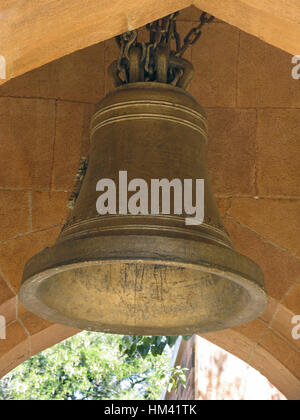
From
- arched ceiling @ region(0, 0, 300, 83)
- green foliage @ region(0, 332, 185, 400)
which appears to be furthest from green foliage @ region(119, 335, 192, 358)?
green foliage @ region(0, 332, 185, 400)

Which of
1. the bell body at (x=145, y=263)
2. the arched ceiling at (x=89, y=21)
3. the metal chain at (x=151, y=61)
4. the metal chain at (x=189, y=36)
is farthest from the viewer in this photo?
the metal chain at (x=189, y=36)

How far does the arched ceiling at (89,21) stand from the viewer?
151cm

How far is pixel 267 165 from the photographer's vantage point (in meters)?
2.85

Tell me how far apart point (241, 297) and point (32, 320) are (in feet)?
4.25

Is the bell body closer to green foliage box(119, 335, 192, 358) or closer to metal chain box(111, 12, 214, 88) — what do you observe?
metal chain box(111, 12, 214, 88)

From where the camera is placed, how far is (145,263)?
1792mm

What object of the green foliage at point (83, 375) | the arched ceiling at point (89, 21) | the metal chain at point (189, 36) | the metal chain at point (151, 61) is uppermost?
the green foliage at point (83, 375)

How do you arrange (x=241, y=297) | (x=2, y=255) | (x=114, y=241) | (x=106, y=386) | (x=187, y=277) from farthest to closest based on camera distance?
(x=106, y=386) → (x=2, y=255) → (x=187, y=277) → (x=241, y=297) → (x=114, y=241)

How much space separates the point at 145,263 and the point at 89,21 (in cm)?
65

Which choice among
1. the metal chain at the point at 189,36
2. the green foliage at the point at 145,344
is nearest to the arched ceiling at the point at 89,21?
the metal chain at the point at 189,36

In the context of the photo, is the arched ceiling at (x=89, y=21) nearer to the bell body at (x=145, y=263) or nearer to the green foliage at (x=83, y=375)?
the bell body at (x=145, y=263)

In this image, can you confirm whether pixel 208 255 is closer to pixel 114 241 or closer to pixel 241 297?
pixel 114 241

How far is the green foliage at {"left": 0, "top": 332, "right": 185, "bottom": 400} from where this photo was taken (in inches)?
386

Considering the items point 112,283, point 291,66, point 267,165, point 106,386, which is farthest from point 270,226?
point 106,386
